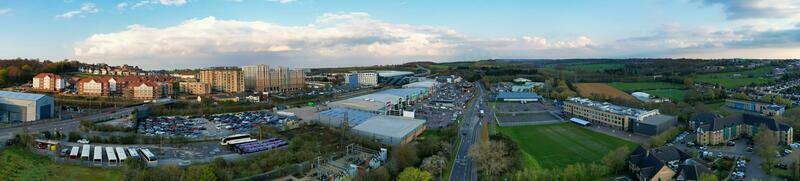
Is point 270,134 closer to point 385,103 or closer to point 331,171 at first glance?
point 331,171

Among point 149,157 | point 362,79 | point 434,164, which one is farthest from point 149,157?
point 362,79

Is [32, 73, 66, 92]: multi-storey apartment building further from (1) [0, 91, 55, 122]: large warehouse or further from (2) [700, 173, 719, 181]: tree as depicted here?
(2) [700, 173, 719, 181]: tree

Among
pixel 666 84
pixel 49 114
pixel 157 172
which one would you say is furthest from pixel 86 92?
pixel 666 84

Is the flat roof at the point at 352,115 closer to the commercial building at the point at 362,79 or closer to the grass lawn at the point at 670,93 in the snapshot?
the grass lawn at the point at 670,93

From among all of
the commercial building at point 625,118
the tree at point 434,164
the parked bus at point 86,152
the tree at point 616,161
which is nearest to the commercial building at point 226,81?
the parked bus at point 86,152

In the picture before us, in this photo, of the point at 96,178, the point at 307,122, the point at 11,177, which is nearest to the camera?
the point at 11,177

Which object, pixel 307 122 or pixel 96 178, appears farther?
pixel 307 122

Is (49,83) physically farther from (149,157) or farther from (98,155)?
(149,157)

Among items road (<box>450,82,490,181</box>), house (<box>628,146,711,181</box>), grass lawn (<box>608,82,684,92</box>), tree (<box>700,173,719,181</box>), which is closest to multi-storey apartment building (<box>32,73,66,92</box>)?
road (<box>450,82,490,181</box>)
